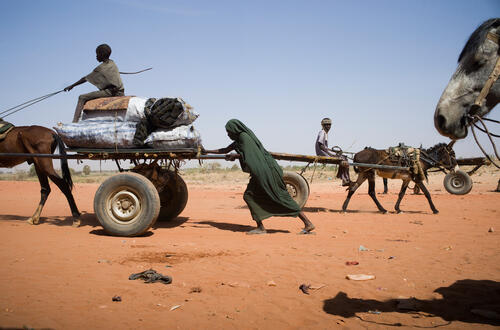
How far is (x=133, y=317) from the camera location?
3.60m

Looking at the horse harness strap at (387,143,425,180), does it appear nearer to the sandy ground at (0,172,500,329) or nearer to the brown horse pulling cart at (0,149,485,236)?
the sandy ground at (0,172,500,329)

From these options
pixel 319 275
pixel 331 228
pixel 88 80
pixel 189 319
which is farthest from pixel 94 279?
pixel 331 228

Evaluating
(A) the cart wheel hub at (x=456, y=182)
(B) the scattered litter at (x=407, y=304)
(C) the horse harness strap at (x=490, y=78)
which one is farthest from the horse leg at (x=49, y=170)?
(A) the cart wheel hub at (x=456, y=182)

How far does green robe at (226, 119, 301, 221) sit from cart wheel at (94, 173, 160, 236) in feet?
5.98

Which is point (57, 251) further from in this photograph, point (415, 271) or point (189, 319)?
point (415, 271)

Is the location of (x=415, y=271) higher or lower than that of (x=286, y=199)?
lower

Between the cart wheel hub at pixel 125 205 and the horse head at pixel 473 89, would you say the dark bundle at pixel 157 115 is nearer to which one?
the cart wheel hub at pixel 125 205

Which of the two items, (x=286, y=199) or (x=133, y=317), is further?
(x=286, y=199)

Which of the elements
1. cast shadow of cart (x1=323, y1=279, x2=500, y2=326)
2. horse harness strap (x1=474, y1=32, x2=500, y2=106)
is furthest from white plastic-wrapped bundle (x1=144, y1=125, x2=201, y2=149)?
horse harness strap (x1=474, y1=32, x2=500, y2=106)

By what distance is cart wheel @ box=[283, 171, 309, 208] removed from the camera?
10.3m

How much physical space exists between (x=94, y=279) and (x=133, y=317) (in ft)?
4.11

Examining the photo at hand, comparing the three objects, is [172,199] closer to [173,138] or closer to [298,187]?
[173,138]

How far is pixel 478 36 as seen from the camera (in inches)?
143

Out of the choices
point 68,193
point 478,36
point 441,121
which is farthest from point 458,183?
point 68,193
